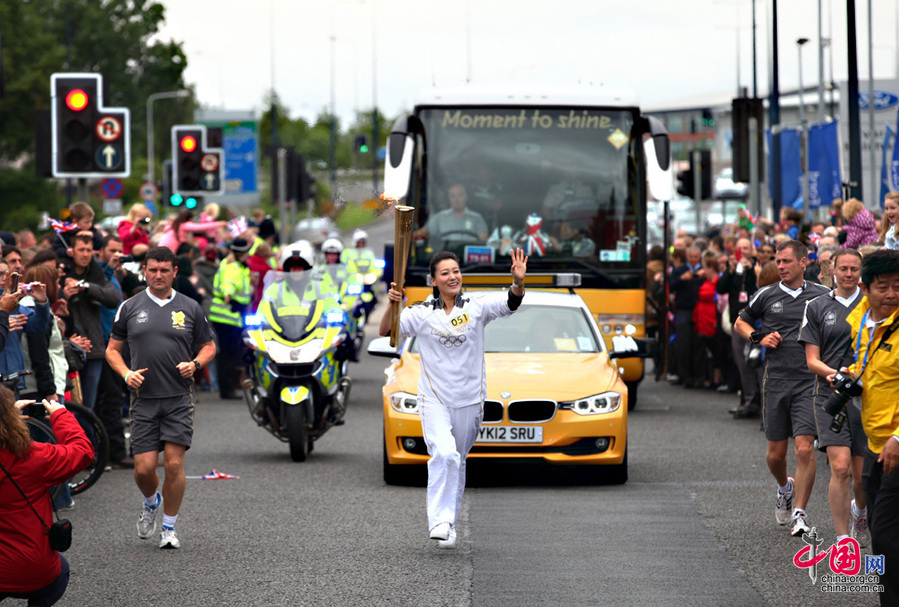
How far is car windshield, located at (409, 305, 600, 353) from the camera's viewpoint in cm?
1245

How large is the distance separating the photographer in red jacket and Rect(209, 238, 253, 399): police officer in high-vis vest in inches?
470

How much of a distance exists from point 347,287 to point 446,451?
28.8ft

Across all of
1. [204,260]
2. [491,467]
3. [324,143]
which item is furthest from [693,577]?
Result: [324,143]

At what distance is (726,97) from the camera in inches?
5049

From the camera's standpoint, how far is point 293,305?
1338 centimetres

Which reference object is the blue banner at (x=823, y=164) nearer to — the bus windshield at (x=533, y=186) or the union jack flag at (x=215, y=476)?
the bus windshield at (x=533, y=186)

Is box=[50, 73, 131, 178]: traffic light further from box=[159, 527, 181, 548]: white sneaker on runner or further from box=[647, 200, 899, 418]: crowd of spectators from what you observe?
box=[159, 527, 181, 548]: white sneaker on runner

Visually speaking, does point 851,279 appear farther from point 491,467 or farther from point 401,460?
point 491,467

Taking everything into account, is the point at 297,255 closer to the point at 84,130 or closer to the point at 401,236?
the point at 84,130

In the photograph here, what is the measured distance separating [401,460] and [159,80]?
8178 centimetres

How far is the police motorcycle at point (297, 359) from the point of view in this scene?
1296cm

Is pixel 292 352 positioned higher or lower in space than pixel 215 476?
higher

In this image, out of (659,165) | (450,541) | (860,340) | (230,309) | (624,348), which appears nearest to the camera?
(860,340)

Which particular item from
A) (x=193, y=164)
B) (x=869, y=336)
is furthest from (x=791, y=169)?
(x=869, y=336)
